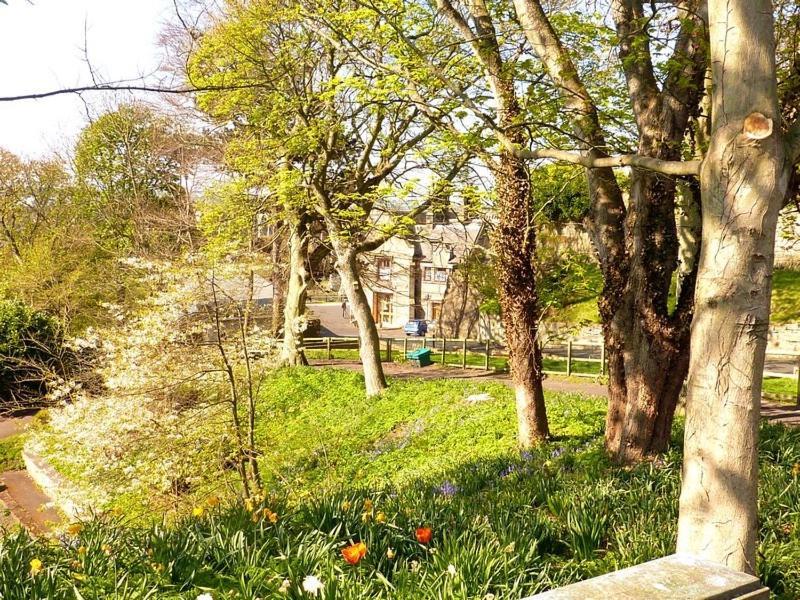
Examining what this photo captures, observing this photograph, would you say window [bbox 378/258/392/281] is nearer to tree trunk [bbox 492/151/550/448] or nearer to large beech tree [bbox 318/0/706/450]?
tree trunk [bbox 492/151/550/448]

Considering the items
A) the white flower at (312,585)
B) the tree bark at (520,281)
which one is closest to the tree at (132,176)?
the tree bark at (520,281)

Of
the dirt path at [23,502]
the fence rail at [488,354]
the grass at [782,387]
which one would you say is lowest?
the dirt path at [23,502]

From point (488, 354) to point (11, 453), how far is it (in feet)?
53.5

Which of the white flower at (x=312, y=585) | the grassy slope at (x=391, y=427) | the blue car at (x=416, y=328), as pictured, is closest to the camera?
the white flower at (x=312, y=585)

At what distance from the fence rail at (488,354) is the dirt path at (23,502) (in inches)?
417

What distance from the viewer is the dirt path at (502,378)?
1399cm

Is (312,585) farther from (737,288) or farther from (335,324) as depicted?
(335,324)

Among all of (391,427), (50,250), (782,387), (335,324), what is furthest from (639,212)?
(335,324)

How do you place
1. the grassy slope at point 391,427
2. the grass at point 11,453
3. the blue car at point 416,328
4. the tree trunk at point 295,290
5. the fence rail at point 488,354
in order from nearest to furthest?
1. the grassy slope at point 391,427
2. the grass at point 11,453
3. the fence rail at point 488,354
4. the tree trunk at point 295,290
5. the blue car at point 416,328

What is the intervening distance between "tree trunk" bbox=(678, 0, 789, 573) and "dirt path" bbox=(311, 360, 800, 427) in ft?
35.4

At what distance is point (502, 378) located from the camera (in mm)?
21641

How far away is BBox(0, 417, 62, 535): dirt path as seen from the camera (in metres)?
14.0

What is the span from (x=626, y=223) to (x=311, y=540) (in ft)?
18.8

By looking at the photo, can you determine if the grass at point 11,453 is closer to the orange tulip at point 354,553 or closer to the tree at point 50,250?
the tree at point 50,250
